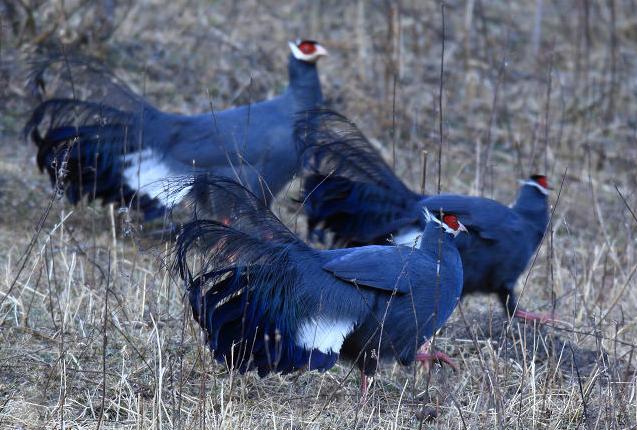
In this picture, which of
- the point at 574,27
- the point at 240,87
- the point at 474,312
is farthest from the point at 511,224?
the point at 574,27

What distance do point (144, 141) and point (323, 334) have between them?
312 centimetres

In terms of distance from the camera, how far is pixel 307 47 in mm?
7879

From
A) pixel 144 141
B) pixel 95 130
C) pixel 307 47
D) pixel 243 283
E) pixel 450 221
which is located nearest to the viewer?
pixel 243 283

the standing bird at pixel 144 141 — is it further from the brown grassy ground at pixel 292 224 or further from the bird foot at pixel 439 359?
the bird foot at pixel 439 359

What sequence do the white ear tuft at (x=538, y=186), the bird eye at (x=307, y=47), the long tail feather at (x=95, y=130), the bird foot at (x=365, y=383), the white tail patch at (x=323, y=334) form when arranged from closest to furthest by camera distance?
the white tail patch at (x=323, y=334), the bird foot at (x=365, y=383), the white ear tuft at (x=538, y=186), the long tail feather at (x=95, y=130), the bird eye at (x=307, y=47)

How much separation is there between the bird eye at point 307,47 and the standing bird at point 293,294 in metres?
3.22

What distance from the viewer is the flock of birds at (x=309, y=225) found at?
4.58 meters

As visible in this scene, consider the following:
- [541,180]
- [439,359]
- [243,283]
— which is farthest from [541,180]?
[243,283]

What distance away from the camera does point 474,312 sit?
6.44m

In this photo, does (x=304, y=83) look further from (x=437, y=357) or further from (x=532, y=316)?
(x=437, y=357)

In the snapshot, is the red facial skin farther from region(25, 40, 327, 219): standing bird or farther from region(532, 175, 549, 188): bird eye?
region(25, 40, 327, 219): standing bird

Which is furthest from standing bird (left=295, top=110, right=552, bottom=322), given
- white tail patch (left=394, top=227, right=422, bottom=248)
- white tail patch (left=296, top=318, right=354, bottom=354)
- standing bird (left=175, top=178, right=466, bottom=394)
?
white tail patch (left=296, top=318, right=354, bottom=354)

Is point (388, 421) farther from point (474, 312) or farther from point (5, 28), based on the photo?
point (5, 28)

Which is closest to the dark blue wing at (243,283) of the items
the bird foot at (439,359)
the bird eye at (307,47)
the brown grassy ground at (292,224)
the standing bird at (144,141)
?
the brown grassy ground at (292,224)
